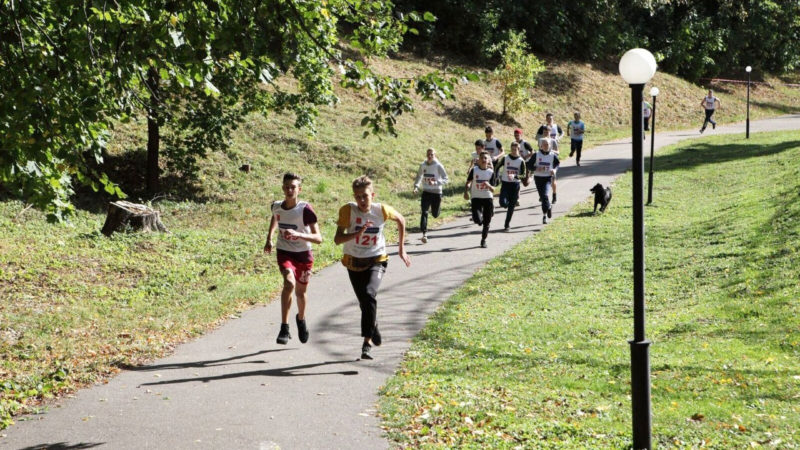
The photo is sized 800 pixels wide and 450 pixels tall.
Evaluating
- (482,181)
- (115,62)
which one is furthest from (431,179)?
(115,62)

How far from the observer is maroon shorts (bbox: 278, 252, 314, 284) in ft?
30.9

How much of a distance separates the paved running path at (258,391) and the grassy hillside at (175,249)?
45 centimetres

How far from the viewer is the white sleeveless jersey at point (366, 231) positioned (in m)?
8.98

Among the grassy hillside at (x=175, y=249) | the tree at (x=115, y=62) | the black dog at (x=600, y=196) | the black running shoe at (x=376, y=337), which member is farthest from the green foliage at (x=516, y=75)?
the black running shoe at (x=376, y=337)

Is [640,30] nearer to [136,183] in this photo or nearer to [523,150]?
[523,150]

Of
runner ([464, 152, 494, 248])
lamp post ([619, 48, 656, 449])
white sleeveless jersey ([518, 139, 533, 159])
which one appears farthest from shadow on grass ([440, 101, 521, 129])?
lamp post ([619, 48, 656, 449])

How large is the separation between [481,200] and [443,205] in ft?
18.2

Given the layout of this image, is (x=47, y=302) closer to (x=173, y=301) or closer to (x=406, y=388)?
(x=173, y=301)

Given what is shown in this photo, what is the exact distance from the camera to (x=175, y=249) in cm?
1592

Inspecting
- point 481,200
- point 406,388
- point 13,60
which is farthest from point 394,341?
point 481,200

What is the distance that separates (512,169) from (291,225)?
8815 mm

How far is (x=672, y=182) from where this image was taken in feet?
82.6

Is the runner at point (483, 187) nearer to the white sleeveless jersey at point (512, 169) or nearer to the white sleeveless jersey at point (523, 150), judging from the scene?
the white sleeveless jersey at point (512, 169)

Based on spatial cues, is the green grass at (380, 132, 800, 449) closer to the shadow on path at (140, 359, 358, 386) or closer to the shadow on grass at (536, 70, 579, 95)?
the shadow on path at (140, 359, 358, 386)
